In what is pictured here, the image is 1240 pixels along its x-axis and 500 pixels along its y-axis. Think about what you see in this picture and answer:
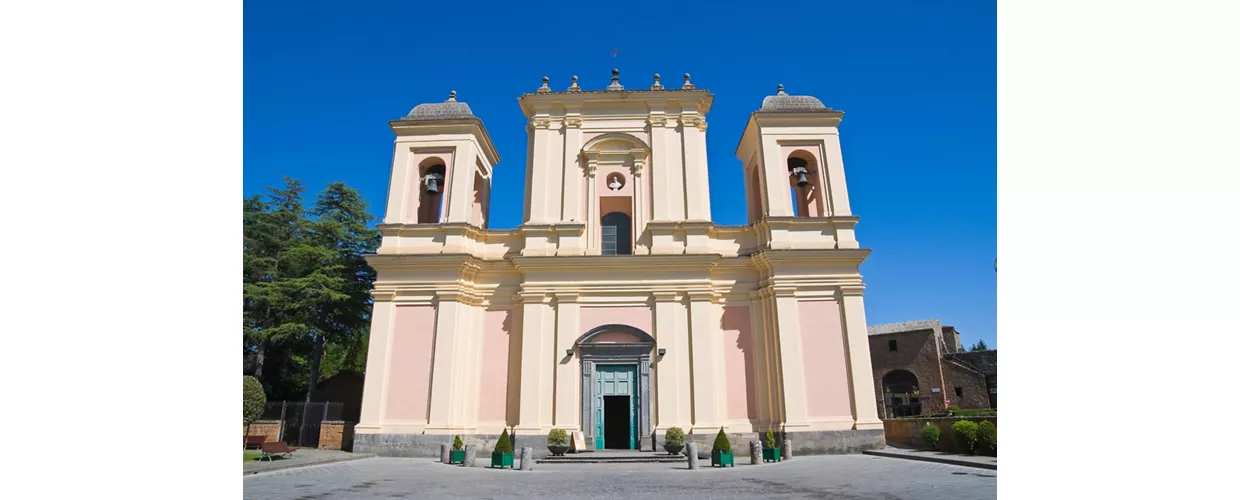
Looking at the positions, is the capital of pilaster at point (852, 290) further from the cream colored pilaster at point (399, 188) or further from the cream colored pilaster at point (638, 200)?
the cream colored pilaster at point (399, 188)

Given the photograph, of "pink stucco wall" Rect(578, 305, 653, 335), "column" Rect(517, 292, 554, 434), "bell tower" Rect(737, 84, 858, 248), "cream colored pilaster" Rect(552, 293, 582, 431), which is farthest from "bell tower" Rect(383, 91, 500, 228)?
"bell tower" Rect(737, 84, 858, 248)

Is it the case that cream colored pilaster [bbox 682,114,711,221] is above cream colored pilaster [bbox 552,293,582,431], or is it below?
above

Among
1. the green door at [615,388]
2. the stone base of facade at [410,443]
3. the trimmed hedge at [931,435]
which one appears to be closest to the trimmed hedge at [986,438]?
the trimmed hedge at [931,435]

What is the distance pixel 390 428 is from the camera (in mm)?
17188

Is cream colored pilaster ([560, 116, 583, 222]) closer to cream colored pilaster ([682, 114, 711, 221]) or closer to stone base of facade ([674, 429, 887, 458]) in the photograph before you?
cream colored pilaster ([682, 114, 711, 221])

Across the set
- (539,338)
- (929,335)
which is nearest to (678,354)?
(539,338)

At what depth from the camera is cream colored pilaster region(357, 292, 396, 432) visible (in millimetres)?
17297

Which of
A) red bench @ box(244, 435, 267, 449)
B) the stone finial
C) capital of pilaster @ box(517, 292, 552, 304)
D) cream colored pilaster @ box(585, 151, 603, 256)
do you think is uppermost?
the stone finial

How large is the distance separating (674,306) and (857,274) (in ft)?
18.7

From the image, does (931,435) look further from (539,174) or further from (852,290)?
(539,174)

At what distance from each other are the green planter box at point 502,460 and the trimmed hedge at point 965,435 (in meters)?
10.5

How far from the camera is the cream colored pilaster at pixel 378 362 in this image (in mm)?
17297

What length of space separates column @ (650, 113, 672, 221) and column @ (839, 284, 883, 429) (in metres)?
6.02

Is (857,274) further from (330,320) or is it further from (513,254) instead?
(330,320)
